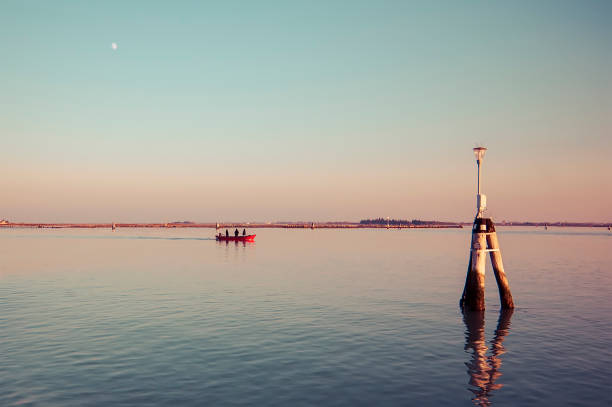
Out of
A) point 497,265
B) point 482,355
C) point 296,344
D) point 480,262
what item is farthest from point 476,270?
point 296,344

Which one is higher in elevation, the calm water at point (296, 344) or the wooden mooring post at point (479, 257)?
the wooden mooring post at point (479, 257)

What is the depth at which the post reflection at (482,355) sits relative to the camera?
13.1 metres

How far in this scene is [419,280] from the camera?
3884cm

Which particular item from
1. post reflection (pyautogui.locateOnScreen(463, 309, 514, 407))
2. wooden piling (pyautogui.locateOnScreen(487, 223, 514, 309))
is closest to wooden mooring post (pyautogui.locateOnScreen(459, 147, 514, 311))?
wooden piling (pyautogui.locateOnScreen(487, 223, 514, 309))

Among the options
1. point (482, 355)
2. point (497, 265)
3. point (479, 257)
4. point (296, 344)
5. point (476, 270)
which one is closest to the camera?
point (482, 355)

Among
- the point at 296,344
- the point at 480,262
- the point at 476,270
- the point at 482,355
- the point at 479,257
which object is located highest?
the point at 479,257

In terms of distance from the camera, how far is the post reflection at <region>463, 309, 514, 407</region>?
1305 cm

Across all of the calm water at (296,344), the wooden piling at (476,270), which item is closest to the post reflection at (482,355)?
the calm water at (296,344)

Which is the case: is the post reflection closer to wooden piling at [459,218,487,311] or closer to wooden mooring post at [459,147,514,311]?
wooden piling at [459,218,487,311]

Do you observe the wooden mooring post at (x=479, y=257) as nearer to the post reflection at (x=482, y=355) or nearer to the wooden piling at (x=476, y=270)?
the wooden piling at (x=476, y=270)

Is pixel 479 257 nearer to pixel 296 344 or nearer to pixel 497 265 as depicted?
pixel 497 265

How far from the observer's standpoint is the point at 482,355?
16734 millimetres

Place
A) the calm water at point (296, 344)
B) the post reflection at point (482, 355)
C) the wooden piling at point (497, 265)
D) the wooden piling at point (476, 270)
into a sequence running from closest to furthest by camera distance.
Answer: the calm water at point (296, 344), the post reflection at point (482, 355), the wooden piling at point (476, 270), the wooden piling at point (497, 265)

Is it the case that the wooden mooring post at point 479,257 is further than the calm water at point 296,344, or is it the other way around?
the wooden mooring post at point 479,257
